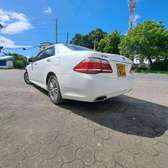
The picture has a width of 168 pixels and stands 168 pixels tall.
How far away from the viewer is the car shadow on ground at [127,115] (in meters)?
2.99

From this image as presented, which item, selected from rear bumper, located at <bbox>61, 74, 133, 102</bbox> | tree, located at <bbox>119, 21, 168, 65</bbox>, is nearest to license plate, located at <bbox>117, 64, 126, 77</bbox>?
rear bumper, located at <bbox>61, 74, 133, 102</bbox>

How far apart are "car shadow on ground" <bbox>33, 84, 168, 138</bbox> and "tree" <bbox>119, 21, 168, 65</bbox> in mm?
27554

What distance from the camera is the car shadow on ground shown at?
118 inches

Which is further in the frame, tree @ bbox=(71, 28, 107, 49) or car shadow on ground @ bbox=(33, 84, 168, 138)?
tree @ bbox=(71, 28, 107, 49)

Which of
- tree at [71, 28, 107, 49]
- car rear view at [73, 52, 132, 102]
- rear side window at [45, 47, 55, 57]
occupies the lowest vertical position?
car rear view at [73, 52, 132, 102]

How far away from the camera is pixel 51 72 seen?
168 inches

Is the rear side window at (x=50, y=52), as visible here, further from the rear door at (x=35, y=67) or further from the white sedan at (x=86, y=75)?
the rear door at (x=35, y=67)

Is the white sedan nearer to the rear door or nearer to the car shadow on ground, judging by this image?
the car shadow on ground

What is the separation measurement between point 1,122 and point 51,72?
5.49 feet

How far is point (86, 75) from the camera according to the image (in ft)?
10.5

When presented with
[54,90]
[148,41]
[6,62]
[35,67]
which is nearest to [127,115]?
[54,90]

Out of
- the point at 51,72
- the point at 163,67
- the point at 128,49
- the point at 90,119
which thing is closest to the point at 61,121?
the point at 90,119

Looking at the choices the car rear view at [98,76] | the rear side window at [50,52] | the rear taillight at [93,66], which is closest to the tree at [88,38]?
the rear side window at [50,52]

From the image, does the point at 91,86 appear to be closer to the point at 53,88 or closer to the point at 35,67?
the point at 53,88
